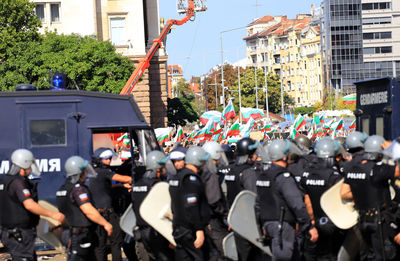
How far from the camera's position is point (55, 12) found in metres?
52.3

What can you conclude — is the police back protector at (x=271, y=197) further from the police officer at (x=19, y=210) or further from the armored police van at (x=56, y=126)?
the armored police van at (x=56, y=126)

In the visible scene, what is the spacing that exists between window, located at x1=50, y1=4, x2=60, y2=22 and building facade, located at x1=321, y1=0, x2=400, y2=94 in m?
78.3

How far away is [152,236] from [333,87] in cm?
11939

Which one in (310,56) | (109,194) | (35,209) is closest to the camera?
(35,209)

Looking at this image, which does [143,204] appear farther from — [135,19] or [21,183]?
[135,19]

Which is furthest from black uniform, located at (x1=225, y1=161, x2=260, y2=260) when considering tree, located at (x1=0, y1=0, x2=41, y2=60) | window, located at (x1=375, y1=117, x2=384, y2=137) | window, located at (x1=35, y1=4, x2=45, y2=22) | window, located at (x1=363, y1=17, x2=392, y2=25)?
window, located at (x1=363, y1=17, x2=392, y2=25)

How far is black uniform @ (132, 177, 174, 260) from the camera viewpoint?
11.2 meters

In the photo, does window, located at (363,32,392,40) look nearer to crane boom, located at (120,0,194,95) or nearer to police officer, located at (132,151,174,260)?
crane boom, located at (120,0,194,95)

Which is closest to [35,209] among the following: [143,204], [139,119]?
[143,204]

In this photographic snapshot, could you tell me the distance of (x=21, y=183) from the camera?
35.4 ft

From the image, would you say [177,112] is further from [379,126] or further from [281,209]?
[281,209]

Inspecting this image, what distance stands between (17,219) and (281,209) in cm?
314

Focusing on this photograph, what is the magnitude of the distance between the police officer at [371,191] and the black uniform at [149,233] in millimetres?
2254

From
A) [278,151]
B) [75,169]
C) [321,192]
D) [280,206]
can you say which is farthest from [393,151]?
[75,169]
